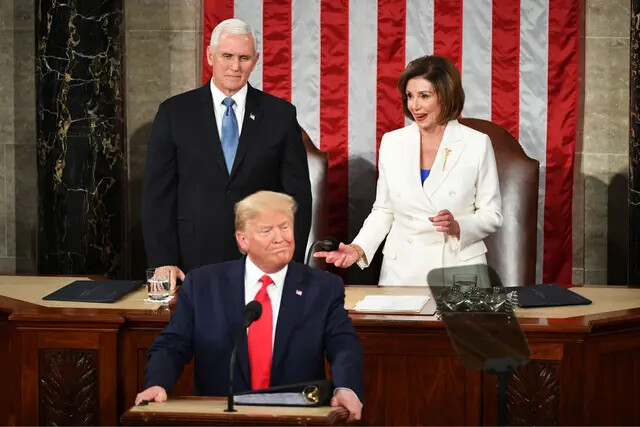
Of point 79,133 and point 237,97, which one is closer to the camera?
point 237,97

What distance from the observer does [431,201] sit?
4.91 m

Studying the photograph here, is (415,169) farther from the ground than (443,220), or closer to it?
farther from the ground

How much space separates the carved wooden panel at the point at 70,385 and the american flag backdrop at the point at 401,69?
254cm

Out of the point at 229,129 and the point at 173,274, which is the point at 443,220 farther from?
the point at 173,274

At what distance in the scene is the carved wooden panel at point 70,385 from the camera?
4152 millimetres

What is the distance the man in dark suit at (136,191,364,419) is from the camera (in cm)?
346

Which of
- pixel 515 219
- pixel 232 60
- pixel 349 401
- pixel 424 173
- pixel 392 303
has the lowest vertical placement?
pixel 349 401

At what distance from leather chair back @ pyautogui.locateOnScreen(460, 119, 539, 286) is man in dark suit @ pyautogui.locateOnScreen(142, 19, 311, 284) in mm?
1530

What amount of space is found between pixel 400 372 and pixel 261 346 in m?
0.83

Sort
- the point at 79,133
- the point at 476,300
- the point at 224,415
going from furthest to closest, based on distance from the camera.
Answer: the point at 79,133
the point at 476,300
the point at 224,415

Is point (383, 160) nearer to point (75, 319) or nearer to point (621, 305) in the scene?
point (621, 305)

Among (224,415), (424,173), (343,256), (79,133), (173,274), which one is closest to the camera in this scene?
(224,415)

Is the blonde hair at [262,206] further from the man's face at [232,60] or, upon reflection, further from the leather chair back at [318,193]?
the leather chair back at [318,193]

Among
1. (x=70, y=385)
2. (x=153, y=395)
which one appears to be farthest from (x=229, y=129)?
(x=153, y=395)
